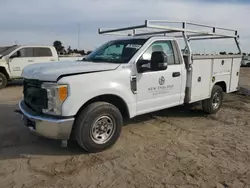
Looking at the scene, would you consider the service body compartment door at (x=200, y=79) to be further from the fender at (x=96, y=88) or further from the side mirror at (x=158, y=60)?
the fender at (x=96, y=88)

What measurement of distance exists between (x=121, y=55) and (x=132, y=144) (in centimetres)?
170

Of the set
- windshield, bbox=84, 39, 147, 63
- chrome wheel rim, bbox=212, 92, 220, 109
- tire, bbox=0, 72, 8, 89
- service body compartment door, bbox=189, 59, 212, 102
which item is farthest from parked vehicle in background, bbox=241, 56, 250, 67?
windshield, bbox=84, 39, 147, 63

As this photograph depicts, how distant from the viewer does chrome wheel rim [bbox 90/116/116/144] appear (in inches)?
169

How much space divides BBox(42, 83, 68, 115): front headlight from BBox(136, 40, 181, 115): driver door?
1470 mm

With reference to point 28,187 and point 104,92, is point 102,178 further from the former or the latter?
point 104,92

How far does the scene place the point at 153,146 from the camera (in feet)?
15.3

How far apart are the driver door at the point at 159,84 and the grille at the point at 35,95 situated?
1.68 meters

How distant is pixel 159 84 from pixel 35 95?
230cm

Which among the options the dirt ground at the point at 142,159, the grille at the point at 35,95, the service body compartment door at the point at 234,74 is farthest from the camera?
the service body compartment door at the point at 234,74

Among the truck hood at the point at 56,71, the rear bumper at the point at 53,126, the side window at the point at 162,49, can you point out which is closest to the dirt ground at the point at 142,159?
the rear bumper at the point at 53,126

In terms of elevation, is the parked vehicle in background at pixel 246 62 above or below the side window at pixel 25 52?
below

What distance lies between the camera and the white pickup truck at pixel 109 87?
3.94 metres

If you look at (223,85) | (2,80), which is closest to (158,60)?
(223,85)

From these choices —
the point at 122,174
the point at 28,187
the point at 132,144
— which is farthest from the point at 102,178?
the point at 132,144
